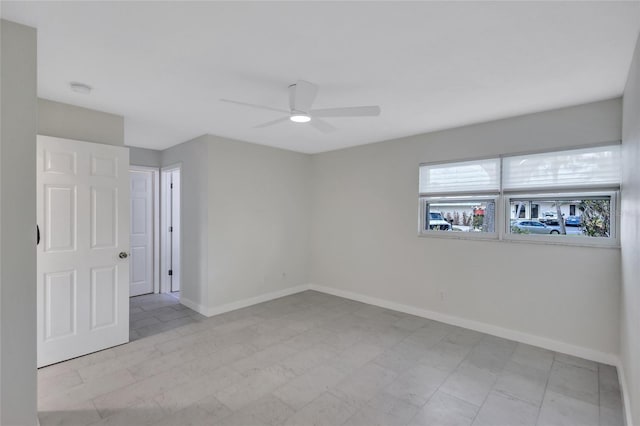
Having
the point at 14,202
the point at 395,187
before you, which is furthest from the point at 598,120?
the point at 14,202

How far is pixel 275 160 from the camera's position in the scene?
198 inches

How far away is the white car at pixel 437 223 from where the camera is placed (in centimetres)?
405

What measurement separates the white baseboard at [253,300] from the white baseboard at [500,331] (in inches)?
36.5

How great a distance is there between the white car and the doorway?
13.6ft

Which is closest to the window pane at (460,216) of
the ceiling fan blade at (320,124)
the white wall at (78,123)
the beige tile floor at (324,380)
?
the beige tile floor at (324,380)

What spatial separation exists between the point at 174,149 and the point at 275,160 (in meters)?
1.60

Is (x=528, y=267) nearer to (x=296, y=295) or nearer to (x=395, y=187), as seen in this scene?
(x=395, y=187)

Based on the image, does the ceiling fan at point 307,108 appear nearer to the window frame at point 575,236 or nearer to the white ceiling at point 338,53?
the white ceiling at point 338,53

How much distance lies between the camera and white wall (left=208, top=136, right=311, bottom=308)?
4285 millimetres

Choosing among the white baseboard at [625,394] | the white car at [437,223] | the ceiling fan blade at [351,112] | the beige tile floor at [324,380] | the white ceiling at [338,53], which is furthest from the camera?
the white car at [437,223]

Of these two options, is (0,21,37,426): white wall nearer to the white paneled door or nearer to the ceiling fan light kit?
the white paneled door

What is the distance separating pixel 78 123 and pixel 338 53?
2.76m

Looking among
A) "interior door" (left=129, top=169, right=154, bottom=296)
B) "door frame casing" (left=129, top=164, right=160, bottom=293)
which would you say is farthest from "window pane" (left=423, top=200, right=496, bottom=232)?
"interior door" (left=129, top=169, right=154, bottom=296)

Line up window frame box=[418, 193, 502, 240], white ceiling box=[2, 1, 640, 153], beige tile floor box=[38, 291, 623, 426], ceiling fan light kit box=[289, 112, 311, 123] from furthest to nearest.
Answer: window frame box=[418, 193, 502, 240], ceiling fan light kit box=[289, 112, 311, 123], beige tile floor box=[38, 291, 623, 426], white ceiling box=[2, 1, 640, 153]
